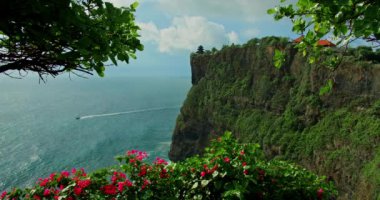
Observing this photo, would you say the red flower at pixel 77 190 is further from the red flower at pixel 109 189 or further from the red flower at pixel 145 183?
the red flower at pixel 145 183

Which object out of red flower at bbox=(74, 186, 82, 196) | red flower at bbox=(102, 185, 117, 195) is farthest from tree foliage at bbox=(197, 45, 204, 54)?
red flower at bbox=(74, 186, 82, 196)

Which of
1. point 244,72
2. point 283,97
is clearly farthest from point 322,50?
point 244,72

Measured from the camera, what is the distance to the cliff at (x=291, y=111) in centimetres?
3822

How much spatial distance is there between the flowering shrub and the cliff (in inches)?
970

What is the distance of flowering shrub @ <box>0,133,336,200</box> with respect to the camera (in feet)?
24.3

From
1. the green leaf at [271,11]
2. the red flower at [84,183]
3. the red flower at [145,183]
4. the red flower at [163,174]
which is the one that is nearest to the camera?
the green leaf at [271,11]

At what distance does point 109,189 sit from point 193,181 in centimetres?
189

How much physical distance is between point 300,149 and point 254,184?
4249 centimetres

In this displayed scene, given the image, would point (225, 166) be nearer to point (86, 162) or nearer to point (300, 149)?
point (300, 149)

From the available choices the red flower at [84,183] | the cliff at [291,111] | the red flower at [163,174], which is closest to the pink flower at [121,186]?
the red flower at [84,183]

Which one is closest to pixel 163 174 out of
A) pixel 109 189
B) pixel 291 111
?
pixel 109 189

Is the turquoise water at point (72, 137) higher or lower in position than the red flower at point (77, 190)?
lower

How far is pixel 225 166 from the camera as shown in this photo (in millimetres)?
7484

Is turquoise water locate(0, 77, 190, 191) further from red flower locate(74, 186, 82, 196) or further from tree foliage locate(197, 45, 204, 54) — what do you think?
red flower locate(74, 186, 82, 196)
